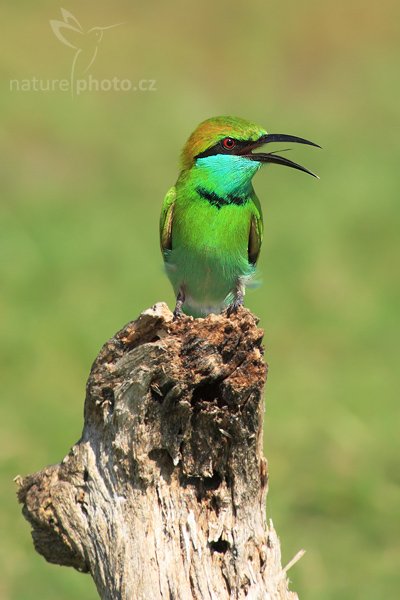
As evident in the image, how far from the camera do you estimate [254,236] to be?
5941 millimetres

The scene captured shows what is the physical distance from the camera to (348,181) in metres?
12.0

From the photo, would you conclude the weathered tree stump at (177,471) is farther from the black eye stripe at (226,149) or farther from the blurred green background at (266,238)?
the blurred green background at (266,238)

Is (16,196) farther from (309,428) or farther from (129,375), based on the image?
(129,375)

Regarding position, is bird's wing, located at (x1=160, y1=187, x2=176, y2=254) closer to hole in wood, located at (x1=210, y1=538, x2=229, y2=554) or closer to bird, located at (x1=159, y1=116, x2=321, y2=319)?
bird, located at (x1=159, y1=116, x2=321, y2=319)

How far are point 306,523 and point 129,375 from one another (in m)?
3.65

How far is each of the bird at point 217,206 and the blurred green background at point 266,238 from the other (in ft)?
7.34

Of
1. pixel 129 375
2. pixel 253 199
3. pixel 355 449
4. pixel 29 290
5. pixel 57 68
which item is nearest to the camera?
pixel 129 375

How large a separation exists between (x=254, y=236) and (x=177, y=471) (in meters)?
1.82

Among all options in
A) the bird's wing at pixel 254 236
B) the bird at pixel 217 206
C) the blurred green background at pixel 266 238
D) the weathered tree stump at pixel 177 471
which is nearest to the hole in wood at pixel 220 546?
the weathered tree stump at pixel 177 471

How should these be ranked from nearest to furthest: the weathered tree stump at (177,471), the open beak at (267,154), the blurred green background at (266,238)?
the weathered tree stump at (177,471) → the open beak at (267,154) → the blurred green background at (266,238)

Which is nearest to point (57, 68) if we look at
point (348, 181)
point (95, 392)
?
point (348, 181)

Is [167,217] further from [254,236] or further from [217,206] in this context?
[254,236]

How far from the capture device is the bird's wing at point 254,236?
→ 19.3ft

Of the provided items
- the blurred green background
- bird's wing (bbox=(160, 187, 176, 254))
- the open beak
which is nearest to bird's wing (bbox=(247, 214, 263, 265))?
the open beak
